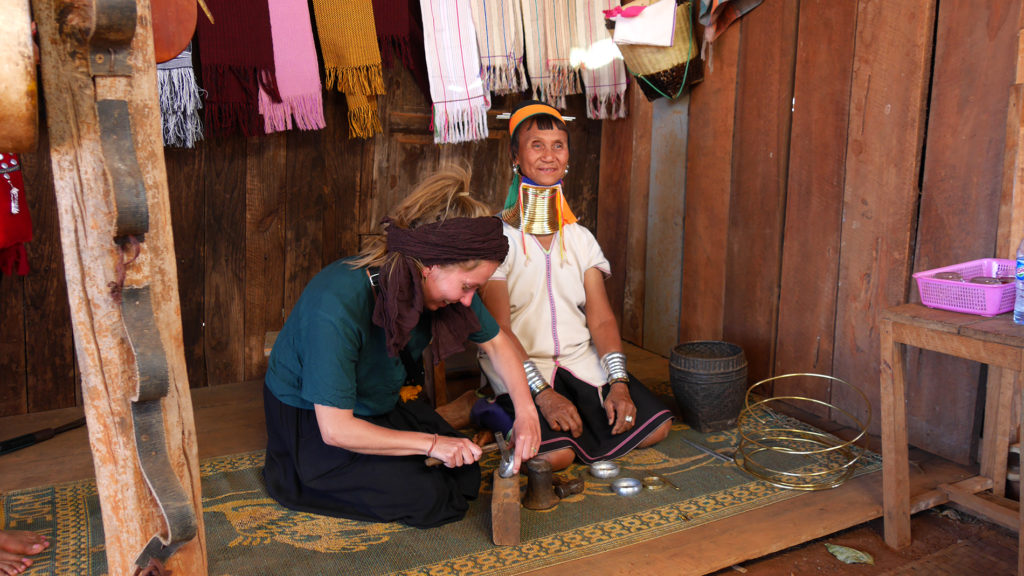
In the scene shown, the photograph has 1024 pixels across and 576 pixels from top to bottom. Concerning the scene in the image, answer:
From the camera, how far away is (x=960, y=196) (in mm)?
2711

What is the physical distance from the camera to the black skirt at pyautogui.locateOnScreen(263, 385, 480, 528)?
95.0 inches

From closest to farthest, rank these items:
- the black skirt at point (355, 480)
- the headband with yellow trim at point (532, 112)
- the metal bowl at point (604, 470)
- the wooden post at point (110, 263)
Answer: the wooden post at point (110, 263) < the black skirt at point (355, 480) < the metal bowl at point (604, 470) < the headband with yellow trim at point (532, 112)

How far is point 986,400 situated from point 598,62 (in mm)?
2563

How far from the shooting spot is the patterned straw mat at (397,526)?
2191 mm

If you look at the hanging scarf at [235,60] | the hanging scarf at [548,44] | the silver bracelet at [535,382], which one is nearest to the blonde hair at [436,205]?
the silver bracelet at [535,382]

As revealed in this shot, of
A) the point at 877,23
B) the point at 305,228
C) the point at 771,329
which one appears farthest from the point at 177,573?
the point at 877,23

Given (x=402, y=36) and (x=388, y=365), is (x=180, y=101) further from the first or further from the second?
(x=388, y=365)

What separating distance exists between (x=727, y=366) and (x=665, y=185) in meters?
1.44

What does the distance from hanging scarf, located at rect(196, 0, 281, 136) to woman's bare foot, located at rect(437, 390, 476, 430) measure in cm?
166

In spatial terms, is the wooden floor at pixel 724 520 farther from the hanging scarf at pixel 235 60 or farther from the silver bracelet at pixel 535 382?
the hanging scarf at pixel 235 60

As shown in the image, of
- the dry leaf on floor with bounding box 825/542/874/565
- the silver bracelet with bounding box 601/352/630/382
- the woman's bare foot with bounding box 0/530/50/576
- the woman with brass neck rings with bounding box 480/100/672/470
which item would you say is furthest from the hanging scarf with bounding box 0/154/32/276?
the dry leaf on floor with bounding box 825/542/874/565

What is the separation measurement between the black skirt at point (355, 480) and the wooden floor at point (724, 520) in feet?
1.56

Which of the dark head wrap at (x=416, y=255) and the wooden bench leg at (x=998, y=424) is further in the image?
the wooden bench leg at (x=998, y=424)

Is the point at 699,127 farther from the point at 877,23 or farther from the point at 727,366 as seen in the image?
the point at 727,366
